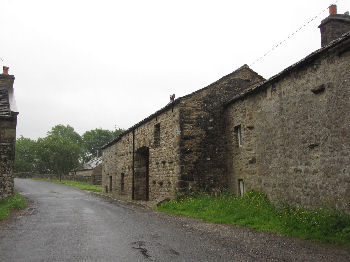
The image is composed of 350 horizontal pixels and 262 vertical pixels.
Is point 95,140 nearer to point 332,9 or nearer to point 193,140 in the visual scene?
point 193,140

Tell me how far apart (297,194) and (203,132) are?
580cm

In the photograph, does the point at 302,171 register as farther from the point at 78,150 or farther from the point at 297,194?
the point at 78,150

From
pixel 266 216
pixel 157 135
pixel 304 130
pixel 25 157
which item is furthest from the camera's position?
pixel 25 157

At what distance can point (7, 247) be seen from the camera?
246 inches

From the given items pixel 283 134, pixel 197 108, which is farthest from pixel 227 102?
pixel 283 134

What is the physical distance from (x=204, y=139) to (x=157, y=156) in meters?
3.35

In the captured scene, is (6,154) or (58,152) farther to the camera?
(58,152)

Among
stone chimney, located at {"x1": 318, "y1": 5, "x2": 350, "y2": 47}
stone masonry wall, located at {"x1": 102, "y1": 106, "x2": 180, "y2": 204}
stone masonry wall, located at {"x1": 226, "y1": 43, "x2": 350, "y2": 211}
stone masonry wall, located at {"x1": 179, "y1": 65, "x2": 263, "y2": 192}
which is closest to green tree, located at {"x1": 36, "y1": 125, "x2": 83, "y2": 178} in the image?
stone masonry wall, located at {"x1": 102, "y1": 106, "x2": 180, "y2": 204}

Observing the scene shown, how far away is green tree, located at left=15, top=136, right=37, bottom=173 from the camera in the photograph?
3147 inches

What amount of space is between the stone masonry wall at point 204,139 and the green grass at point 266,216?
83 centimetres

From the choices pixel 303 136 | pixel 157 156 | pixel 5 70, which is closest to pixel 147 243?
pixel 303 136

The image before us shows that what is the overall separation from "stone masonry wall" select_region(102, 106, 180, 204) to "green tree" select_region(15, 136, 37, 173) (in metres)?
59.9

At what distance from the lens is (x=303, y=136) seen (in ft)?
30.7

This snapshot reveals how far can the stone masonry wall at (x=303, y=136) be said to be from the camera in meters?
8.00
